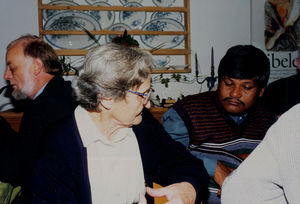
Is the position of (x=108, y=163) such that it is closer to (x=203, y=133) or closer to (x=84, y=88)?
(x=84, y=88)

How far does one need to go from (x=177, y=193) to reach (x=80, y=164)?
44 centimetres

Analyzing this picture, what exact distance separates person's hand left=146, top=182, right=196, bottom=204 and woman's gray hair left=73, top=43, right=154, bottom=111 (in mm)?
455

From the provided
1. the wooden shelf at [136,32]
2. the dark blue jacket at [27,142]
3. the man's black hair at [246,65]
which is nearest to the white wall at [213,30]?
the wooden shelf at [136,32]

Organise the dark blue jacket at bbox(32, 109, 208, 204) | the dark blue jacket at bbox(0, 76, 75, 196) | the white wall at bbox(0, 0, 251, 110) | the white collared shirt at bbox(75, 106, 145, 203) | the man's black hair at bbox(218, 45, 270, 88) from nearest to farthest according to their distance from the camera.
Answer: the dark blue jacket at bbox(32, 109, 208, 204), the white collared shirt at bbox(75, 106, 145, 203), the dark blue jacket at bbox(0, 76, 75, 196), the man's black hair at bbox(218, 45, 270, 88), the white wall at bbox(0, 0, 251, 110)

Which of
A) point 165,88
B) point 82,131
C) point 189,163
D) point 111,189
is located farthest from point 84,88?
point 165,88

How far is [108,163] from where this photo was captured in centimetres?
117

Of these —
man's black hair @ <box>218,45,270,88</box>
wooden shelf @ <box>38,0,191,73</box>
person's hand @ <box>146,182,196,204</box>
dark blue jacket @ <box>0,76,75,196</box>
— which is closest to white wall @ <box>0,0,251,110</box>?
wooden shelf @ <box>38,0,191,73</box>

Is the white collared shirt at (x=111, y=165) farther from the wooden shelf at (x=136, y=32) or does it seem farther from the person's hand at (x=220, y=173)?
the wooden shelf at (x=136, y=32)

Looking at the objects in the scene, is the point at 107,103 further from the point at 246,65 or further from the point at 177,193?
the point at 246,65

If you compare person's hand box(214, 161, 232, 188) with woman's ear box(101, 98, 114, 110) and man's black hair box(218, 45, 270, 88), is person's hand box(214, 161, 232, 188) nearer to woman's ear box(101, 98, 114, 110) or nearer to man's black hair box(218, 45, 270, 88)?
man's black hair box(218, 45, 270, 88)

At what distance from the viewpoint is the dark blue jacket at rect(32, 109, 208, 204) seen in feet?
3.36

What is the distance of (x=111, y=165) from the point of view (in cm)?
117

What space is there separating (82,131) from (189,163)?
1.87 feet

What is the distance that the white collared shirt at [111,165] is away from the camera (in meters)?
1.13
